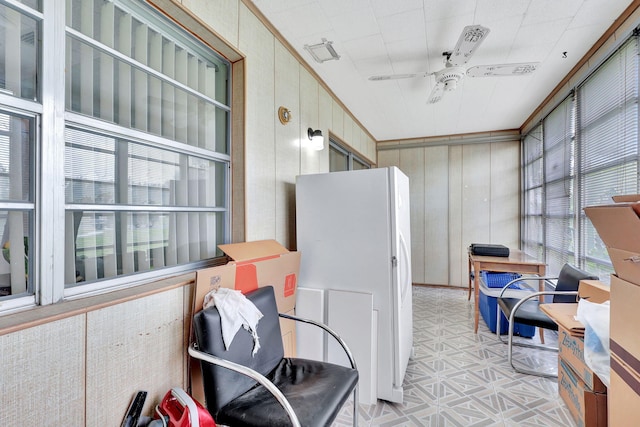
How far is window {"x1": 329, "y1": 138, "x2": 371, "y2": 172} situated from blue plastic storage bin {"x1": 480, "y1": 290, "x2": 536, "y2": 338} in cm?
242

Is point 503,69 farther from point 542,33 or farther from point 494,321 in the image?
point 494,321

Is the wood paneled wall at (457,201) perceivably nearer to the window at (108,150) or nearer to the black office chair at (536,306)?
the black office chair at (536,306)

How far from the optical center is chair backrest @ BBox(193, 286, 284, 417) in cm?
126

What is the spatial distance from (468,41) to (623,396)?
2054mm

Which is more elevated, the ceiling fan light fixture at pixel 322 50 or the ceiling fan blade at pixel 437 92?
the ceiling fan light fixture at pixel 322 50

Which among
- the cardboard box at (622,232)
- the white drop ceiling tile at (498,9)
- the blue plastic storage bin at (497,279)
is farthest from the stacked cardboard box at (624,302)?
the blue plastic storage bin at (497,279)

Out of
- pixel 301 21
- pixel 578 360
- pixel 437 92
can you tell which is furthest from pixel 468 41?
pixel 578 360

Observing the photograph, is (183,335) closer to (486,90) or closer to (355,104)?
(355,104)

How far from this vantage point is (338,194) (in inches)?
86.0

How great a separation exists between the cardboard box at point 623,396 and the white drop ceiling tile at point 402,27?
2269 mm

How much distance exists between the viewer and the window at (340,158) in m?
3.77

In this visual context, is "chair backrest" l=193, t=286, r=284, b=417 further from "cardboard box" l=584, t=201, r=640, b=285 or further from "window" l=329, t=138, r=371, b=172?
"window" l=329, t=138, r=371, b=172

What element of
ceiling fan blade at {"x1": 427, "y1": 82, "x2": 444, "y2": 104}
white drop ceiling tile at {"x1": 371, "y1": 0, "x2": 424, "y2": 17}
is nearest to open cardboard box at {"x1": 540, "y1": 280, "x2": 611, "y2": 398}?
ceiling fan blade at {"x1": 427, "y1": 82, "x2": 444, "y2": 104}

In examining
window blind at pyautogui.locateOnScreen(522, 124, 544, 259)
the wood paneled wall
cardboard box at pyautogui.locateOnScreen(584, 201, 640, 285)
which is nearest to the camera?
cardboard box at pyautogui.locateOnScreen(584, 201, 640, 285)
